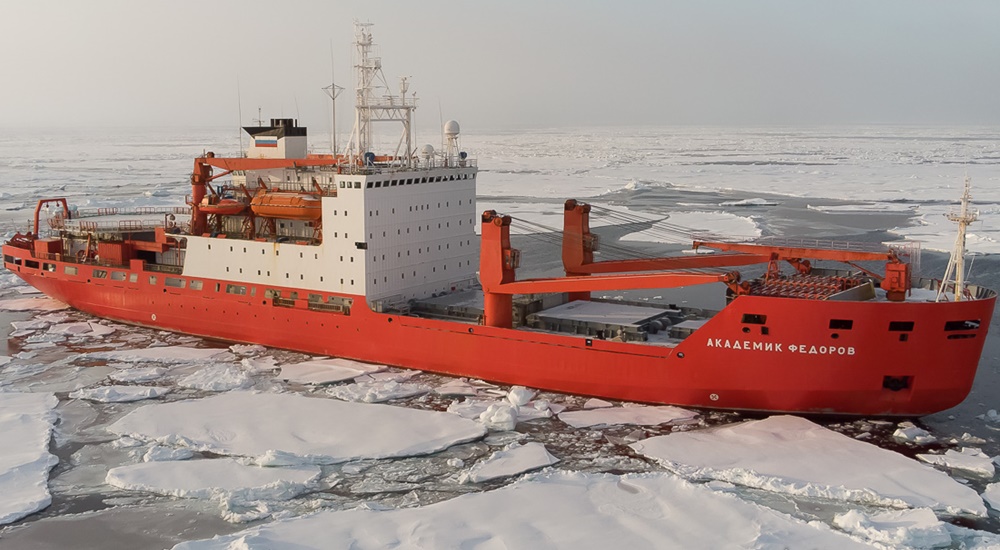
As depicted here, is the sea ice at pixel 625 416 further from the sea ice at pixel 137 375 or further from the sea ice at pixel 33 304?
the sea ice at pixel 33 304

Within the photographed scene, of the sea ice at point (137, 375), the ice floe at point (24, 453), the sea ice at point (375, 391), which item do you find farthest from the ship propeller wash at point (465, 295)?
the ice floe at point (24, 453)

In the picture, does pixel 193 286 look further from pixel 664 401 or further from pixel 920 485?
pixel 920 485

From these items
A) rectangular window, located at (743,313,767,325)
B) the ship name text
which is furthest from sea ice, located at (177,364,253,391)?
rectangular window, located at (743,313,767,325)

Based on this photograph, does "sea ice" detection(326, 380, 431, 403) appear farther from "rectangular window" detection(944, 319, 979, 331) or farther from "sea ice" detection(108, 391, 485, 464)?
"rectangular window" detection(944, 319, 979, 331)

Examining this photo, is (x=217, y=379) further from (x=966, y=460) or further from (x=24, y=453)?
(x=966, y=460)

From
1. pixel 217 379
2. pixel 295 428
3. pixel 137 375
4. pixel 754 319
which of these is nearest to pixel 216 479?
pixel 295 428
